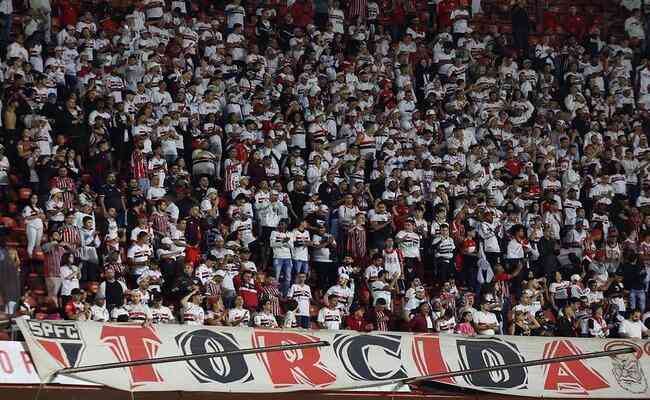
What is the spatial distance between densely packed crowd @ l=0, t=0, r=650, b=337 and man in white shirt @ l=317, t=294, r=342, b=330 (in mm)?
54

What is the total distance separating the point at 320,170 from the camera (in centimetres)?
2780

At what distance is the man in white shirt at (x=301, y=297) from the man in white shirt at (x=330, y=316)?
0.26 meters

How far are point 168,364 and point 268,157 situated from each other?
10.2 meters

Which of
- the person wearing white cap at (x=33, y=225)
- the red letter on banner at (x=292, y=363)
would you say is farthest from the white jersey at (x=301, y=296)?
the red letter on banner at (x=292, y=363)

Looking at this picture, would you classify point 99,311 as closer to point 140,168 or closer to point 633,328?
point 140,168

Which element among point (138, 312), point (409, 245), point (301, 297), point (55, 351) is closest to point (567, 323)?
point (409, 245)

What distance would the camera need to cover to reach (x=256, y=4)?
108 ft

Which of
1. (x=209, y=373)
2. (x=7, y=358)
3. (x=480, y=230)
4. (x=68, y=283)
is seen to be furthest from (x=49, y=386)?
(x=480, y=230)

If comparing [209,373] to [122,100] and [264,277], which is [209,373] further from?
[122,100]

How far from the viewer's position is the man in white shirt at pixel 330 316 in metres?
24.0

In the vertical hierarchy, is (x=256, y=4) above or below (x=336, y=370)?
above

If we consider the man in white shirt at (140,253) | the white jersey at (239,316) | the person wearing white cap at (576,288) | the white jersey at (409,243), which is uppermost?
the man in white shirt at (140,253)

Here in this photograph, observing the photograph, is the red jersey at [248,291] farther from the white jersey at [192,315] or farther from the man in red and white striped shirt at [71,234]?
the man in red and white striped shirt at [71,234]

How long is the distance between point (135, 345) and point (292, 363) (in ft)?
6.88
